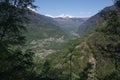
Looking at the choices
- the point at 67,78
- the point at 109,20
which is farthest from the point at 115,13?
the point at 67,78

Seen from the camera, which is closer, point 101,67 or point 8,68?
point 8,68

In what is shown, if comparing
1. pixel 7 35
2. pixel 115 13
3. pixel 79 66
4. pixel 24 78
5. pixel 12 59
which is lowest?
pixel 79 66

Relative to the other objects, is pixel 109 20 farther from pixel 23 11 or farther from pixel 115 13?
pixel 23 11

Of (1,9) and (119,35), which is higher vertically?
(1,9)

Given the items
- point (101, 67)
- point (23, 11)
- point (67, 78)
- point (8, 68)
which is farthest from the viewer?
point (101, 67)

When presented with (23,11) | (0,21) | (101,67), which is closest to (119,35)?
(23,11)

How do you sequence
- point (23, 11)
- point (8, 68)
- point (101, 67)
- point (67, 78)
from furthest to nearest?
1. point (101, 67)
2. point (67, 78)
3. point (23, 11)
4. point (8, 68)

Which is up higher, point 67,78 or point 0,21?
point 0,21

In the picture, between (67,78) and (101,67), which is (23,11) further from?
(101,67)

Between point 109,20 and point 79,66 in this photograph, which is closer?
point 109,20
